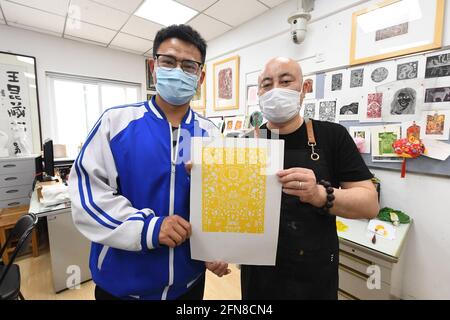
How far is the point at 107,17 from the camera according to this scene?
8.83 feet

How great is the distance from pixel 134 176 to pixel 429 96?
194 centimetres

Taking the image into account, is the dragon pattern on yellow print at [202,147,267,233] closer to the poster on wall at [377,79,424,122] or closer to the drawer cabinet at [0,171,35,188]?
the poster on wall at [377,79,424,122]

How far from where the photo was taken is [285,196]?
0.87m

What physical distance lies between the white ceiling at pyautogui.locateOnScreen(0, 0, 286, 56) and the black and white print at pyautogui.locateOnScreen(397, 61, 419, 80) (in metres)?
1.43

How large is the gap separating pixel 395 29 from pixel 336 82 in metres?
0.51

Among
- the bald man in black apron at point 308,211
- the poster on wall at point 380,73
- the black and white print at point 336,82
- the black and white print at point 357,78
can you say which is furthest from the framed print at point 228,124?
the bald man in black apron at point 308,211

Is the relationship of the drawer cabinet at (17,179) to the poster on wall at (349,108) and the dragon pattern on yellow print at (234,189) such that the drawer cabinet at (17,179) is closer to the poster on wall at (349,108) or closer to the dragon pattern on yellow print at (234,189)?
the dragon pattern on yellow print at (234,189)

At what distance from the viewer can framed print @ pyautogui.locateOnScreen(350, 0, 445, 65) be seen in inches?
57.7

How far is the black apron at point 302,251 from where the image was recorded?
2.76 feet

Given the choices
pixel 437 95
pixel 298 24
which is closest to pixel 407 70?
pixel 437 95

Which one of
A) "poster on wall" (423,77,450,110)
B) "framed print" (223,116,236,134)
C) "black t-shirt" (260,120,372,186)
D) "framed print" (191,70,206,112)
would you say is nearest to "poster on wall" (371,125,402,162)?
"poster on wall" (423,77,450,110)

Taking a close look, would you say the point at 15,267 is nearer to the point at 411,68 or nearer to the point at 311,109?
the point at 311,109

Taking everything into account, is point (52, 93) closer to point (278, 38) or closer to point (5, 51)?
point (5, 51)
